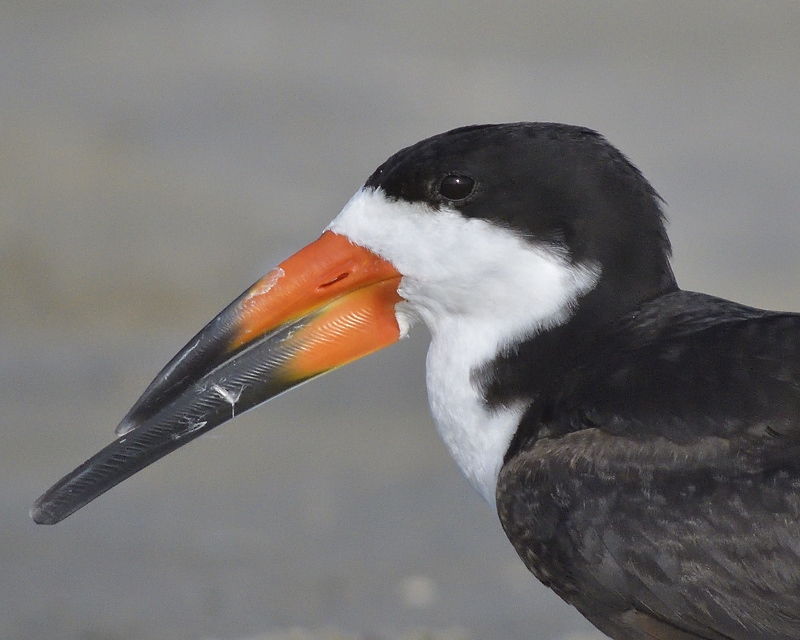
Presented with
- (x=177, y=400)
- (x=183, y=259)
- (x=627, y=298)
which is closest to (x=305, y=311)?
(x=177, y=400)

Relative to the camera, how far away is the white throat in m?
3.96

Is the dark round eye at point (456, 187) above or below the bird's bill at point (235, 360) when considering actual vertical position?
above

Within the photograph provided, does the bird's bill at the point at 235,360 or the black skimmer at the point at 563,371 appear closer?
the black skimmer at the point at 563,371

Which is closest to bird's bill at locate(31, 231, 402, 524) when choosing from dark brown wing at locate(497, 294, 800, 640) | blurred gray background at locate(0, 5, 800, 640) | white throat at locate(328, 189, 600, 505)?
white throat at locate(328, 189, 600, 505)

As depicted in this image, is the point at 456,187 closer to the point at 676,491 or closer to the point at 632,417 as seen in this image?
the point at 632,417

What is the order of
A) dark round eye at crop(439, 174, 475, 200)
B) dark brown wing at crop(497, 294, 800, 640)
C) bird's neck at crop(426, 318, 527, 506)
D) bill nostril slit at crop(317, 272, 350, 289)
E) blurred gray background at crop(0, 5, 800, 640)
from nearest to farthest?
dark brown wing at crop(497, 294, 800, 640)
dark round eye at crop(439, 174, 475, 200)
bird's neck at crop(426, 318, 527, 506)
bill nostril slit at crop(317, 272, 350, 289)
blurred gray background at crop(0, 5, 800, 640)

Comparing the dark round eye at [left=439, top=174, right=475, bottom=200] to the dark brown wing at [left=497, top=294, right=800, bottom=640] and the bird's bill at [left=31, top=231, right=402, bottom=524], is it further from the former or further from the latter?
the dark brown wing at [left=497, top=294, right=800, bottom=640]

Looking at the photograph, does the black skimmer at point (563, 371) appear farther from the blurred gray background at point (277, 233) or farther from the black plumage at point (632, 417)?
the blurred gray background at point (277, 233)

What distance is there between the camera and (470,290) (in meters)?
4.03

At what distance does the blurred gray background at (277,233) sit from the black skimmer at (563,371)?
86.4 inches

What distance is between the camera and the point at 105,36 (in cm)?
1152

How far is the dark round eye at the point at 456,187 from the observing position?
3936 millimetres

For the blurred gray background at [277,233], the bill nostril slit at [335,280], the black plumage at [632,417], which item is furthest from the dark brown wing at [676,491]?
the blurred gray background at [277,233]

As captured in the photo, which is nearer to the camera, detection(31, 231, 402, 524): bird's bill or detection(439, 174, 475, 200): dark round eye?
detection(439, 174, 475, 200): dark round eye
